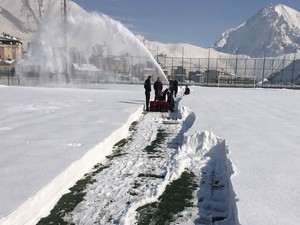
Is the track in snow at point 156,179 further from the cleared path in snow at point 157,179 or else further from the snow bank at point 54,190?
the snow bank at point 54,190

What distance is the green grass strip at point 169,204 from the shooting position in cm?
410

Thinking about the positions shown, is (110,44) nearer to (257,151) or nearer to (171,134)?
(171,134)

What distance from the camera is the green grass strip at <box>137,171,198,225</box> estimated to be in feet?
13.4

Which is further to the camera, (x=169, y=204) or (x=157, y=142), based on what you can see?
(x=157, y=142)

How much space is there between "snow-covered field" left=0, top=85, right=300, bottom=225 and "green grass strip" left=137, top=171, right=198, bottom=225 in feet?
0.32

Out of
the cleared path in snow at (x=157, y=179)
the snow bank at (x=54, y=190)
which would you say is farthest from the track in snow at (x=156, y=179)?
the snow bank at (x=54, y=190)

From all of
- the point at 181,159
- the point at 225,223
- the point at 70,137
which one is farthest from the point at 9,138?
the point at 225,223

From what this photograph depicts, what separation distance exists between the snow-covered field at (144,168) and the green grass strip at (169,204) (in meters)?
0.10

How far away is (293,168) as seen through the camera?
5.43 metres

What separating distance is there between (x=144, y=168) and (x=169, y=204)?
4.93ft

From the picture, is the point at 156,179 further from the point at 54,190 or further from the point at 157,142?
the point at 157,142

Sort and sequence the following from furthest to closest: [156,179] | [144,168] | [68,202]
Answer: [144,168] → [156,179] → [68,202]

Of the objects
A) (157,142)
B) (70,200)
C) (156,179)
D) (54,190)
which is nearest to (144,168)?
(156,179)

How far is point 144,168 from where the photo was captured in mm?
5980
